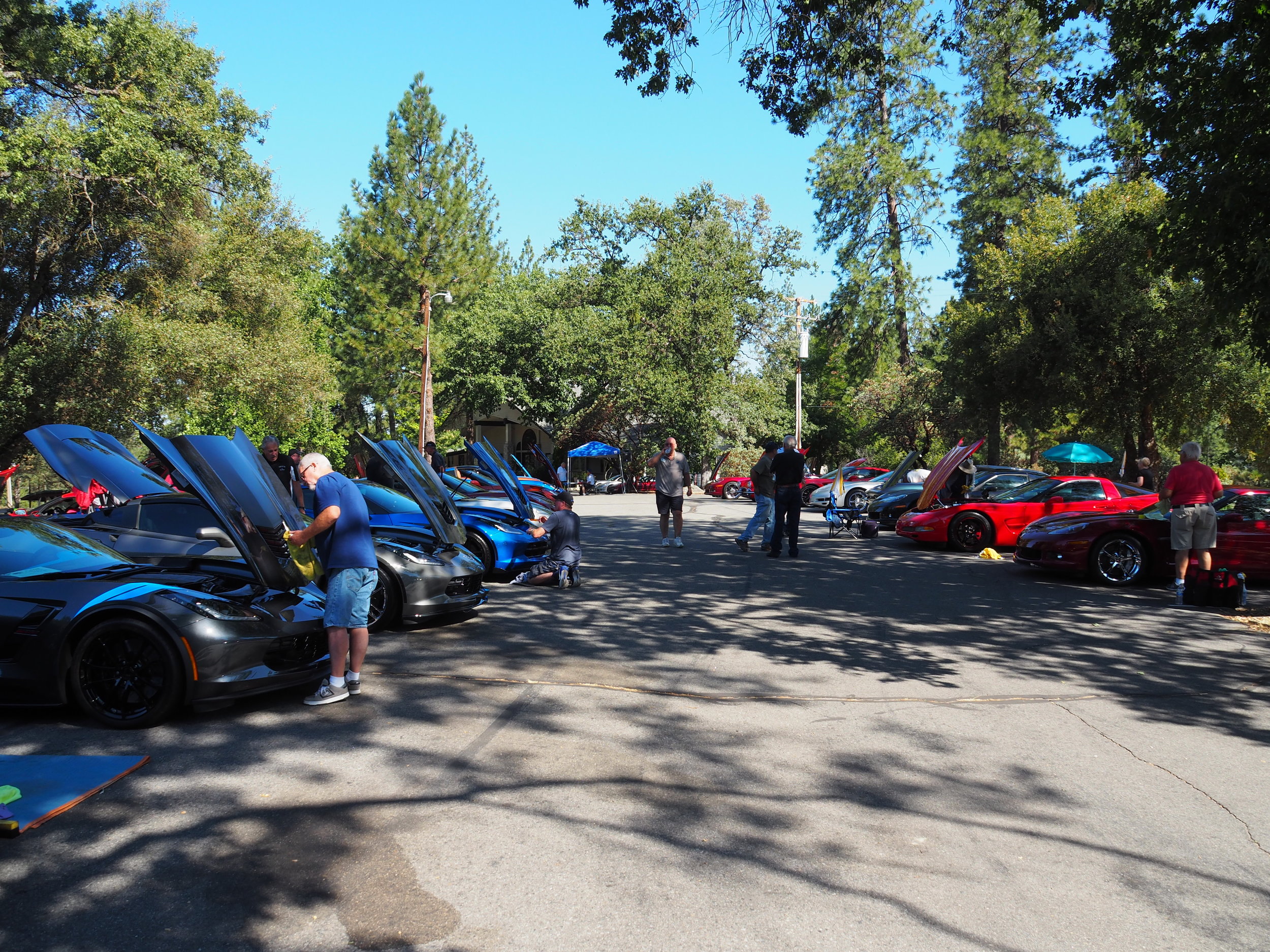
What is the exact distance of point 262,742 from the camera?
16.3 ft

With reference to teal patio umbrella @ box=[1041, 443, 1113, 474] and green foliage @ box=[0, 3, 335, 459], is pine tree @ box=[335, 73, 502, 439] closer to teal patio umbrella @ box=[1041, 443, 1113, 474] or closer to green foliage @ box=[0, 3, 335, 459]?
green foliage @ box=[0, 3, 335, 459]

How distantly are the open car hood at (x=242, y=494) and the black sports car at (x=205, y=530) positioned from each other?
2cm

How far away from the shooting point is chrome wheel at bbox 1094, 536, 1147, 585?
11.4m

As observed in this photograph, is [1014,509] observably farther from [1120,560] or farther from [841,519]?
[841,519]

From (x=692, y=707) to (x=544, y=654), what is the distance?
5.90 ft

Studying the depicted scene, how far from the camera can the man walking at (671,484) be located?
15078 millimetres

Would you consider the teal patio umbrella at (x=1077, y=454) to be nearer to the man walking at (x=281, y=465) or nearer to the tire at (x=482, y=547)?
the tire at (x=482, y=547)

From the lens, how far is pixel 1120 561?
11.4m

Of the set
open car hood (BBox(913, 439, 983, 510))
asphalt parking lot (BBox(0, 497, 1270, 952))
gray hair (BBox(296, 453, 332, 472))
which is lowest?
asphalt parking lot (BBox(0, 497, 1270, 952))

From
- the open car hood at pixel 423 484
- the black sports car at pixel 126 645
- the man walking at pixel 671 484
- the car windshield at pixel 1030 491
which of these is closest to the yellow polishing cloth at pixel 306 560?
the black sports car at pixel 126 645

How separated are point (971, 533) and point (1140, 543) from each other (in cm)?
375

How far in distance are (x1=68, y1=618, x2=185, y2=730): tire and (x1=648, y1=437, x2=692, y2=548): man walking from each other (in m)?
10.2

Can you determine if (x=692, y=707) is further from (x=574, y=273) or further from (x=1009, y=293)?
(x=574, y=273)

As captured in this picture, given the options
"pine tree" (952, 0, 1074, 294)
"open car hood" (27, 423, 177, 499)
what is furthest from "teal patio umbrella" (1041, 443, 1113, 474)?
"open car hood" (27, 423, 177, 499)
